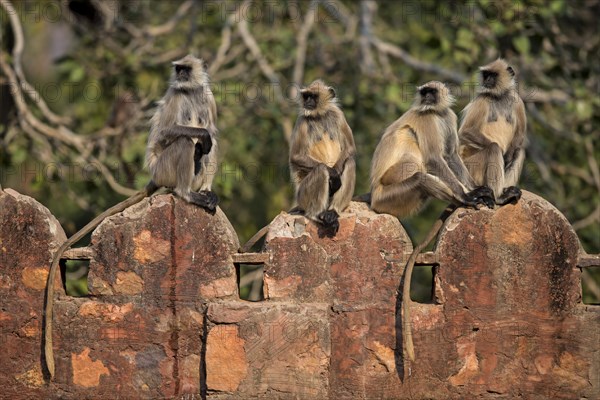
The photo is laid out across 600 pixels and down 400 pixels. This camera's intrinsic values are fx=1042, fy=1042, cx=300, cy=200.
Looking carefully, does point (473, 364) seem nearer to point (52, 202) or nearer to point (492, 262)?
point (492, 262)

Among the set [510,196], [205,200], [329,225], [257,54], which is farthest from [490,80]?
[257,54]

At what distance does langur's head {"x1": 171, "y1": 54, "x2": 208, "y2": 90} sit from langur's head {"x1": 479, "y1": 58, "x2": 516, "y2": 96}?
1.57 meters

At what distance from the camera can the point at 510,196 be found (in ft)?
15.5

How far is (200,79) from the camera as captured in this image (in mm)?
5832

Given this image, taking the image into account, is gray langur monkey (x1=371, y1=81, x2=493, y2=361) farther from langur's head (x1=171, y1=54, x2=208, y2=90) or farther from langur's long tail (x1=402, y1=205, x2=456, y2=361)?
langur's head (x1=171, y1=54, x2=208, y2=90)

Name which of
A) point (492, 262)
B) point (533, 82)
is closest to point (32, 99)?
point (533, 82)

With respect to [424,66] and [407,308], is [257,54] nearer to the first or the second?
[424,66]

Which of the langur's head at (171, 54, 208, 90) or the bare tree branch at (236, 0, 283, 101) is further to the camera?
the bare tree branch at (236, 0, 283, 101)

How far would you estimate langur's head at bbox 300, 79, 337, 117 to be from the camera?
18.5 feet

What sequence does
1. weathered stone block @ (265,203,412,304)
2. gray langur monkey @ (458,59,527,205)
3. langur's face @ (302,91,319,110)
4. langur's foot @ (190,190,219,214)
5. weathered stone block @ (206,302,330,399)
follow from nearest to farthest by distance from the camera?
weathered stone block @ (206,302,330,399) < weathered stone block @ (265,203,412,304) < langur's foot @ (190,190,219,214) < gray langur monkey @ (458,59,527,205) < langur's face @ (302,91,319,110)

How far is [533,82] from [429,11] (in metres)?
1.22

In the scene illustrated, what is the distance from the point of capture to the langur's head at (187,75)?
5.76m

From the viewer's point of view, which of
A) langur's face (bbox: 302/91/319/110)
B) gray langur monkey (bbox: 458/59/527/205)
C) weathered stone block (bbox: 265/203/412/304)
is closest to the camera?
weathered stone block (bbox: 265/203/412/304)

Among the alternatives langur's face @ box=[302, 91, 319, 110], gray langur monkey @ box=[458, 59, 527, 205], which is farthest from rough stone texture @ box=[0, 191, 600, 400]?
langur's face @ box=[302, 91, 319, 110]
